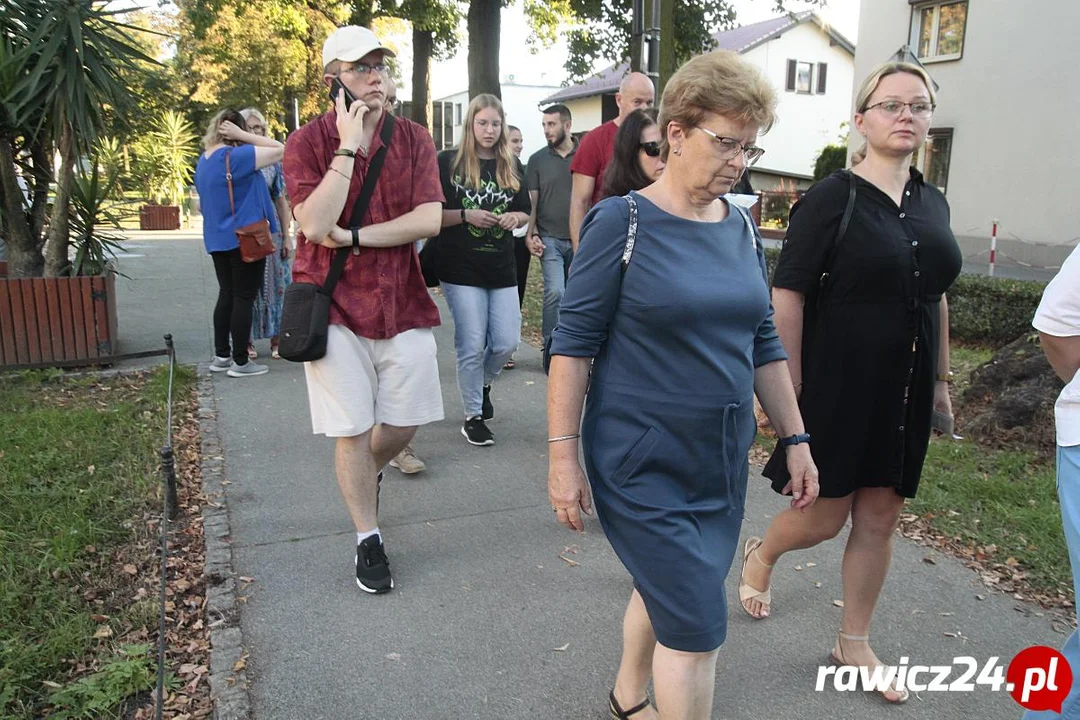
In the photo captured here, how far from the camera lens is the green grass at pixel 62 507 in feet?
10.4

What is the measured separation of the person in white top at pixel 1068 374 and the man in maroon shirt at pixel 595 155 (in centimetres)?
313

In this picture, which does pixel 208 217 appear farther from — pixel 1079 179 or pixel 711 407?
pixel 1079 179

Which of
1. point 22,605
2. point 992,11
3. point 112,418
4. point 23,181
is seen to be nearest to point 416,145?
point 22,605

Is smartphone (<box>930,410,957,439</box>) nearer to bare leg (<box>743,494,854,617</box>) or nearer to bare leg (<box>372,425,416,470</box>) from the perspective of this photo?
bare leg (<box>743,494,854,617</box>)

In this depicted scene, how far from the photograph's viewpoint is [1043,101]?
1823 centimetres

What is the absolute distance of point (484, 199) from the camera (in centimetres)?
528

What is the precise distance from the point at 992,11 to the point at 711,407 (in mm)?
20757

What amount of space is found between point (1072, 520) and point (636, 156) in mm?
2417

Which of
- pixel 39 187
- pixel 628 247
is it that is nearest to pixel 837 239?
pixel 628 247

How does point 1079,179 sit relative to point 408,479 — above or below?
above


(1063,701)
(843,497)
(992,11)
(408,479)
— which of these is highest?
(992,11)

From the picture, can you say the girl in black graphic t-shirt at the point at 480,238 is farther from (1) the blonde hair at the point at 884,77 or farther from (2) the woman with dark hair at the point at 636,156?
(1) the blonde hair at the point at 884,77

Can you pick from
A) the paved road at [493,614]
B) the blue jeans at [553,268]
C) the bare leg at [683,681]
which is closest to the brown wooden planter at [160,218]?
the blue jeans at [553,268]

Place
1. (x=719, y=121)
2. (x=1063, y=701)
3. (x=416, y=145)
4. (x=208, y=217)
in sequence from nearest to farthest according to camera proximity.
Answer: (x=719, y=121)
(x=1063, y=701)
(x=416, y=145)
(x=208, y=217)
